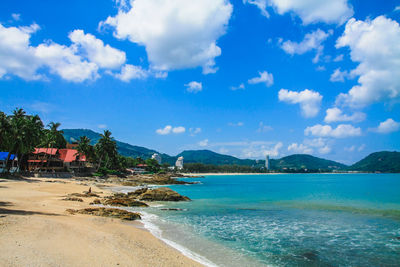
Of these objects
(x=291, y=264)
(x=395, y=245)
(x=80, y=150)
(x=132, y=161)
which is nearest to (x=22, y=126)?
(x=80, y=150)

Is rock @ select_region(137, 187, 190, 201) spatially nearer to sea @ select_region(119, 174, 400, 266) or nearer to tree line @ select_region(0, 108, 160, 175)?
sea @ select_region(119, 174, 400, 266)

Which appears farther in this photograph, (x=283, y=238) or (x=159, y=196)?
(x=159, y=196)

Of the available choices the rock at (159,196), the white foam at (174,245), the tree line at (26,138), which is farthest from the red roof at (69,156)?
the white foam at (174,245)

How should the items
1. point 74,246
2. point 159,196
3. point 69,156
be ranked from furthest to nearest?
1. point 69,156
2. point 159,196
3. point 74,246

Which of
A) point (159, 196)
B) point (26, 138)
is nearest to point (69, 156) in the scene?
point (26, 138)

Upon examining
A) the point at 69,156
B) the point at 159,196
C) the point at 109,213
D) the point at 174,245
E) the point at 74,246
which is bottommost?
the point at 159,196

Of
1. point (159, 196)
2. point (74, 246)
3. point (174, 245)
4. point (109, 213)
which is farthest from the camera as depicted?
point (159, 196)

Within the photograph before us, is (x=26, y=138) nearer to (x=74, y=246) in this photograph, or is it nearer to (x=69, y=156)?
(x=69, y=156)

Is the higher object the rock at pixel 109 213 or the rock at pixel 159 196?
the rock at pixel 109 213

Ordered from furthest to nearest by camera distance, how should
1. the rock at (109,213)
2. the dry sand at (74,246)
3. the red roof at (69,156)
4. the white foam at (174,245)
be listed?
the red roof at (69,156) → the rock at (109,213) → the white foam at (174,245) → the dry sand at (74,246)

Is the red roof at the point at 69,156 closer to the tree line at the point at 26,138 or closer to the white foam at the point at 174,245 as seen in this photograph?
the tree line at the point at 26,138

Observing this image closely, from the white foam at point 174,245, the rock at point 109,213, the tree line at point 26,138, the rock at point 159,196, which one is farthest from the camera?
the tree line at point 26,138

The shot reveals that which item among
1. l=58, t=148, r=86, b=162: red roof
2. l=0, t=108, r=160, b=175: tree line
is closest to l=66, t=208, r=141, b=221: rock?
l=0, t=108, r=160, b=175: tree line

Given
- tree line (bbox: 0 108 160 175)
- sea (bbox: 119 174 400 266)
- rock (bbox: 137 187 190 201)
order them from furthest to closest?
tree line (bbox: 0 108 160 175) < rock (bbox: 137 187 190 201) < sea (bbox: 119 174 400 266)
